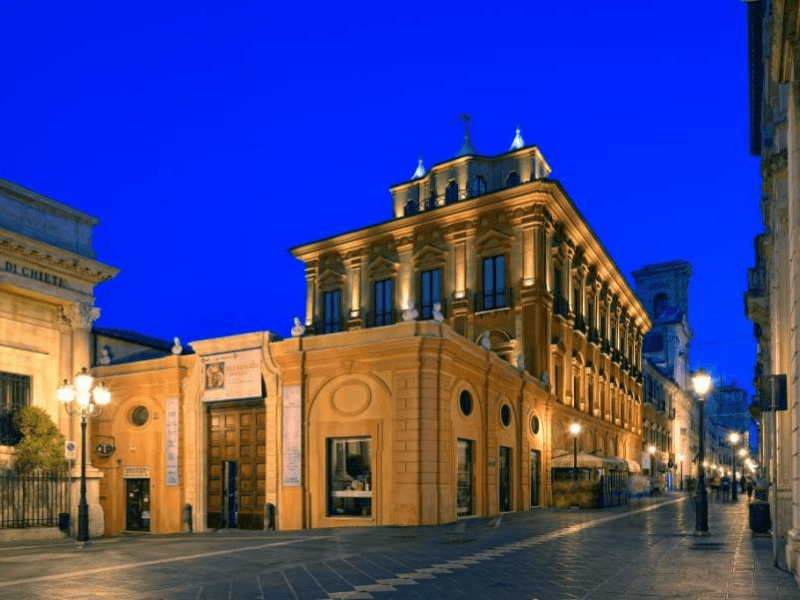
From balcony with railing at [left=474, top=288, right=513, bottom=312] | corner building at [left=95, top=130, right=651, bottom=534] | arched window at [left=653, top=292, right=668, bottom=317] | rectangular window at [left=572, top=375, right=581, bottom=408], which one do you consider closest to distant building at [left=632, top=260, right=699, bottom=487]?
arched window at [left=653, top=292, right=668, bottom=317]

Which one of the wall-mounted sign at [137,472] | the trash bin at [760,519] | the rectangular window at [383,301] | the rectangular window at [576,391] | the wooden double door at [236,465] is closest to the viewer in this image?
the trash bin at [760,519]

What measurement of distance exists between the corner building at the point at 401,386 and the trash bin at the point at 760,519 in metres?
10.0

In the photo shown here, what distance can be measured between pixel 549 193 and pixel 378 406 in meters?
18.5

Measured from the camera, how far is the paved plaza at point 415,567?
40.5 feet

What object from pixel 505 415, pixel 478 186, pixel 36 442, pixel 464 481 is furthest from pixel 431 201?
pixel 36 442

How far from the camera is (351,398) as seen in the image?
2897 centimetres

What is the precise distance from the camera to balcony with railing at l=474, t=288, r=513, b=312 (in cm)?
4216

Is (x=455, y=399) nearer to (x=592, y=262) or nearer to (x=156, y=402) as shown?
(x=156, y=402)

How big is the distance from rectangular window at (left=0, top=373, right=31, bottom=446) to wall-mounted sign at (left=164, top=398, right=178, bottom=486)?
5615mm

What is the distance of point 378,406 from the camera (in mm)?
28359

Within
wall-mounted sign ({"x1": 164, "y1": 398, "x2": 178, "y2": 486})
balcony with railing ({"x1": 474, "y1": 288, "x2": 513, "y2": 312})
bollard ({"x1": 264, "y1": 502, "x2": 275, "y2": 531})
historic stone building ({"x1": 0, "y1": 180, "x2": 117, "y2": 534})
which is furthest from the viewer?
balcony with railing ({"x1": 474, "y1": 288, "x2": 513, "y2": 312})

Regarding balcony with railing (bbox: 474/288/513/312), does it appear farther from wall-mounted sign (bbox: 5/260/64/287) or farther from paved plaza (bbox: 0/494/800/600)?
wall-mounted sign (bbox: 5/260/64/287)

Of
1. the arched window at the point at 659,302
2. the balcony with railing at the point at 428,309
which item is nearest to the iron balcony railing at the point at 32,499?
the balcony with railing at the point at 428,309

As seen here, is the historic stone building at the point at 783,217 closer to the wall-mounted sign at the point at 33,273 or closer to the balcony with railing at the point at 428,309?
the balcony with railing at the point at 428,309
